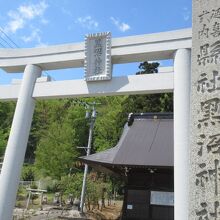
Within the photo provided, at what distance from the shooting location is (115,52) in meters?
7.46

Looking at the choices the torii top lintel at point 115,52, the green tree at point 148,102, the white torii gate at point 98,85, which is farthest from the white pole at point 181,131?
the green tree at point 148,102

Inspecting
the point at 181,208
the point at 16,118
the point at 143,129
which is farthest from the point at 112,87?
the point at 143,129

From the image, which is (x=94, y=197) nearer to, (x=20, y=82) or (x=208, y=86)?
(x=20, y=82)

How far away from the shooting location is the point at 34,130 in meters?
35.0

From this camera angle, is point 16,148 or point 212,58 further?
point 16,148

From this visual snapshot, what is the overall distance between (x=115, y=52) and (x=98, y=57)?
0.44m

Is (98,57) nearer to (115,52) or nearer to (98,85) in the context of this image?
(115,52)

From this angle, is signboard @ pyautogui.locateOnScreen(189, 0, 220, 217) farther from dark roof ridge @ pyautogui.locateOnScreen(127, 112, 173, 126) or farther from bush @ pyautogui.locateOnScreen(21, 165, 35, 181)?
bush @ pyautogui.locateOnScreen(21, 165, 35, 181)

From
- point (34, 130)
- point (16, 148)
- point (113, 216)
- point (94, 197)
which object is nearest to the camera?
point (16, 148)

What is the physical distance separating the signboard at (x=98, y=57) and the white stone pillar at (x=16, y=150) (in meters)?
1.60

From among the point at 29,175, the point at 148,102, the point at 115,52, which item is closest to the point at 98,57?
the point at 115,52

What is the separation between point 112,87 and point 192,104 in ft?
13.2

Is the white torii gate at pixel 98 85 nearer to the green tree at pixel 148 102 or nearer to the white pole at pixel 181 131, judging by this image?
the white pole at pixel 181 131

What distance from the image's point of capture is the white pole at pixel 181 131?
19.2 ft
